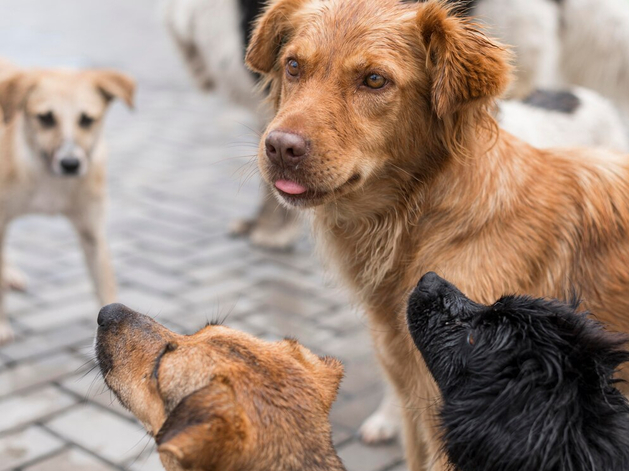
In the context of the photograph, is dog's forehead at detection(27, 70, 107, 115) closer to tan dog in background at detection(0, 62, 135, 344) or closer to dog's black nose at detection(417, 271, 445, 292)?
tan dog in background at detection(0, 62, 135, 344)

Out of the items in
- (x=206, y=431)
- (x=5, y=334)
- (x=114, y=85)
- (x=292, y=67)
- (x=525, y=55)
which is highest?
(x=292, y=67)

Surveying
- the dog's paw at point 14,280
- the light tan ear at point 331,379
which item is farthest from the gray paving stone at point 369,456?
the dog's paw at point 14,280

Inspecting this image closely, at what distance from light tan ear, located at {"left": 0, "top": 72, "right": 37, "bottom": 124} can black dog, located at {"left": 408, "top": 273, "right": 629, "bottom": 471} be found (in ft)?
11.4

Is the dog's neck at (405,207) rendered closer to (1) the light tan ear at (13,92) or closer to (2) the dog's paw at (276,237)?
(1) the light tan ear at (13,92)

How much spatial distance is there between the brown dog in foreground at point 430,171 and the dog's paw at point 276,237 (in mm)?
3520

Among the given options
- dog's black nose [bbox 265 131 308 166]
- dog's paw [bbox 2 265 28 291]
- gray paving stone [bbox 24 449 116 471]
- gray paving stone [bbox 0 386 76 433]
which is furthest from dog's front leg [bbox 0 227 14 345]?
dog's black nose [bbox 265 131 308 166]

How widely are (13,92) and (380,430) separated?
3.18m

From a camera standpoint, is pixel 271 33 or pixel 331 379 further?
pixel 271 33

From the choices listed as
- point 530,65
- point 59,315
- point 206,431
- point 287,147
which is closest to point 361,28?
point 287,147

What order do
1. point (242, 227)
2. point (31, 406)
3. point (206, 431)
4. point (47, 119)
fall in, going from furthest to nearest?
point (242, 227) < point (47, 119) < point (31, 406) < point (206, 431)

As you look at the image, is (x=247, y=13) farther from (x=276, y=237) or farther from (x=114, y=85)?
(x=276, y=237)

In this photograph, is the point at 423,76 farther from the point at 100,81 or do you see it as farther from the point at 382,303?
the point at 100,81

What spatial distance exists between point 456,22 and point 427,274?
2.99ft

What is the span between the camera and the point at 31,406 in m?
4.23
